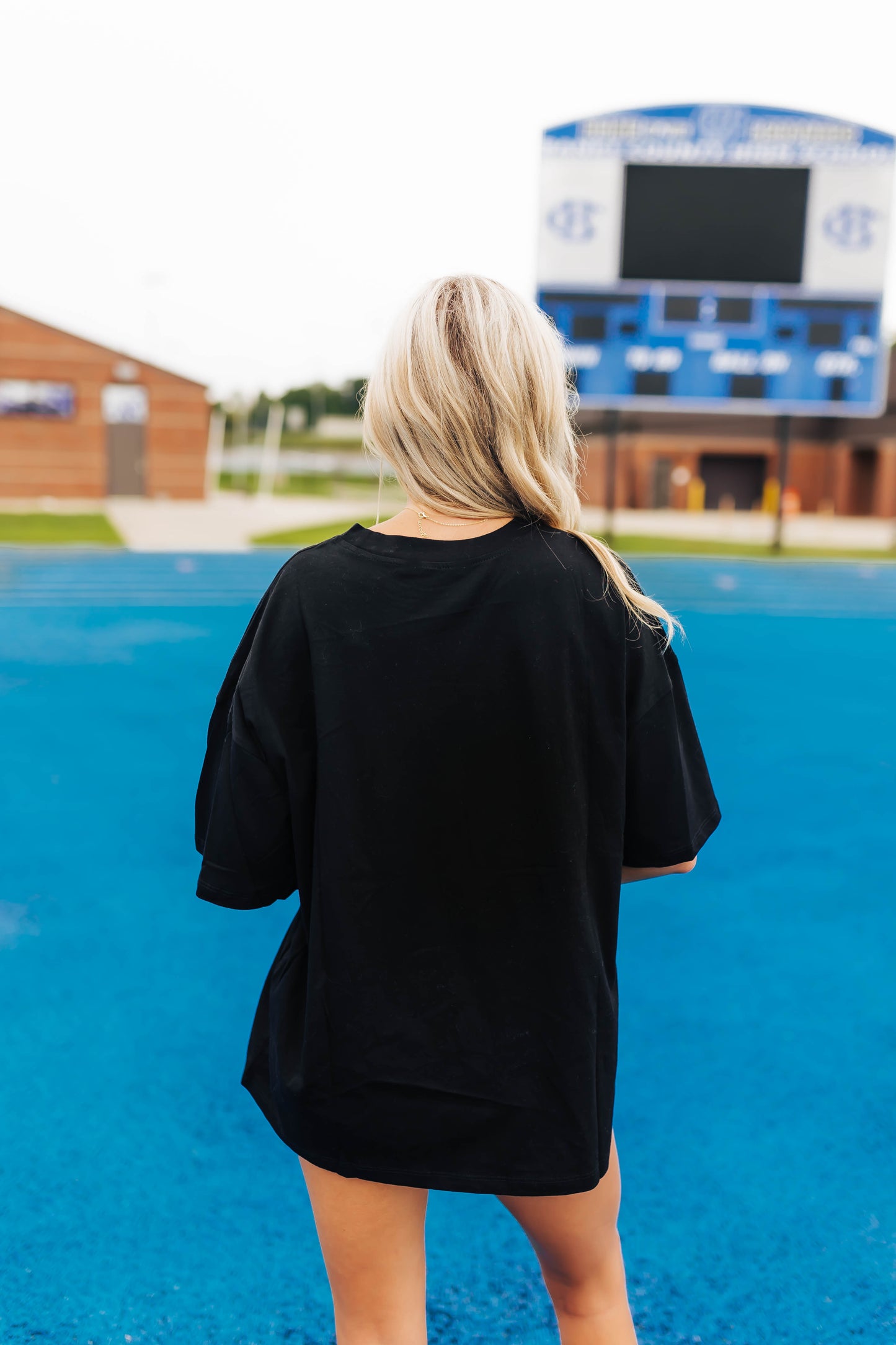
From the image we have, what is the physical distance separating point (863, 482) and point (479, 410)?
42360mm

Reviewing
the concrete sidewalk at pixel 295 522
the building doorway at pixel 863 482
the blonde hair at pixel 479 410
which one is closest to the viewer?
the blonde hair at pixel 479 410

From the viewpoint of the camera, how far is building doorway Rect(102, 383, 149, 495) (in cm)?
3262

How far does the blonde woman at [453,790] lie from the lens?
1.35m

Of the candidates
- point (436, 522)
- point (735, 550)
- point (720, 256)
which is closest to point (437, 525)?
point (436, 522)

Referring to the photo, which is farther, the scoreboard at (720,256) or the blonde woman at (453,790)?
the scoreboard at (720,256)

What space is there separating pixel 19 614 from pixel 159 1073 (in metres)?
9.18

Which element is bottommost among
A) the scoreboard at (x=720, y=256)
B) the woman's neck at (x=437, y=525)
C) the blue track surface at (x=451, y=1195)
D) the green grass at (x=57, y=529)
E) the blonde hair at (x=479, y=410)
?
the green grass at (x=57, y=529)

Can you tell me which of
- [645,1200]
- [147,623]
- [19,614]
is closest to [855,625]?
[147,623]

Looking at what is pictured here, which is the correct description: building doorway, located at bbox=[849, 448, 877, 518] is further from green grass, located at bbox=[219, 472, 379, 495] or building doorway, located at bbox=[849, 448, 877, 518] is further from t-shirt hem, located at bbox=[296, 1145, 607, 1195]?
t-shirt hem, located at bbox=[296, 1145, 607, 1195]

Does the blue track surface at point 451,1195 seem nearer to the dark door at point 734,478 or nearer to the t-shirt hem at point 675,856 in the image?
the t-shirt hem at point 675,856

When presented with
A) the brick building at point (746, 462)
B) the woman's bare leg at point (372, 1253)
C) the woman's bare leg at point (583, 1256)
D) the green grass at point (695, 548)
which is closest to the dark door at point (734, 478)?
the brick building at point (746, 462)

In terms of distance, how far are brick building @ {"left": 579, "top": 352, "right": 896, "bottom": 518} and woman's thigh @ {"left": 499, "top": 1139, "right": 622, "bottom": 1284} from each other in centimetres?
3736

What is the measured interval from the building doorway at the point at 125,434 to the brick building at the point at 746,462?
14628 millimetres

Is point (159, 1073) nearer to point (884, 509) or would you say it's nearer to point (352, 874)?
point (352, 874)
